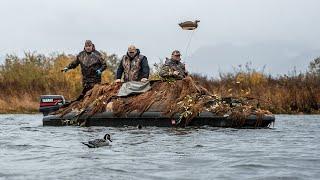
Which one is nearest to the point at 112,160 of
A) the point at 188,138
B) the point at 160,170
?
the point at 160,170

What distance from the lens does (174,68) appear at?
16719 mm

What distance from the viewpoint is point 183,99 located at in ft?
50.6

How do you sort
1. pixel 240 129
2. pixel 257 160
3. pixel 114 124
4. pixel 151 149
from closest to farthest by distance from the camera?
pixel 257 160, pixel 151 149, pixel 240 129, pixel 114 124

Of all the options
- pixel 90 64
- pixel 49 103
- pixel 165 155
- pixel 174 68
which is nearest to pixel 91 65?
pixel 90 64

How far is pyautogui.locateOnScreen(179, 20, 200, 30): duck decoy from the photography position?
55.1 ft

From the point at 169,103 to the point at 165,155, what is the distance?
5.76 metres

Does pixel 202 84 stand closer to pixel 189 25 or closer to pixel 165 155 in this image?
pixel 189 25

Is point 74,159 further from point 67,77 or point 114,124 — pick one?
point 67,77

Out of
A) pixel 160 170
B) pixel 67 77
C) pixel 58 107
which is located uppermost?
pixel 67 77

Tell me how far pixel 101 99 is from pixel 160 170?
7984 mm

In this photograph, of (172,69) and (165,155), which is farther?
(172,69)

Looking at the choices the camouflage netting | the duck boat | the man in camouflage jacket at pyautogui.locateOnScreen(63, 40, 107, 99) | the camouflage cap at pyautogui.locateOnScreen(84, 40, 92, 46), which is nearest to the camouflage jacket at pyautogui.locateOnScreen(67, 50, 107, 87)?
the man in camouflage jacket at pyautogui.locateOnScreen(63, 40, 107, 99)

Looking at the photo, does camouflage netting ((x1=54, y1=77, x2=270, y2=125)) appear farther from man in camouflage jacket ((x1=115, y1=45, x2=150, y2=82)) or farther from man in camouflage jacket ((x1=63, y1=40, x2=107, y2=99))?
man in camouflage jacket ((x1=63, y1=40, x2=107, y2=99))

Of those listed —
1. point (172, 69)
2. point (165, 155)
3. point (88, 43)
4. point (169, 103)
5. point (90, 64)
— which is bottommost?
point (165, 155)
